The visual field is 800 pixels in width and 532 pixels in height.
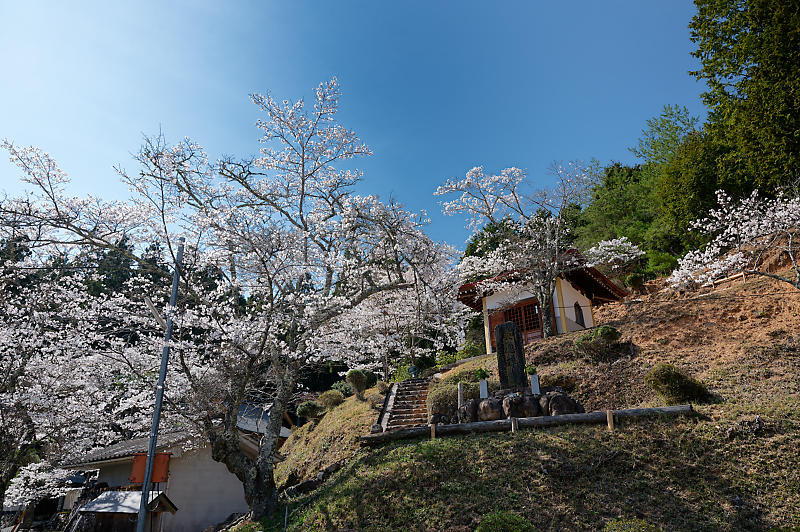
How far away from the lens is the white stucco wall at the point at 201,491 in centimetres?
1482

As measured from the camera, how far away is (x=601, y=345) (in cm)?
1557

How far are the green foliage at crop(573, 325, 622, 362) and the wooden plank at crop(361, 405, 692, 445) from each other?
17.9ft

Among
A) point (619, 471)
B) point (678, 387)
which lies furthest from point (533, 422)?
point (678, 387)

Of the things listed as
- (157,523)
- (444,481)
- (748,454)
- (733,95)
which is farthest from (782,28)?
(157,523)

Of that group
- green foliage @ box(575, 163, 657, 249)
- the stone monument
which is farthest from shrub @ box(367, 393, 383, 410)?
green foliage @ box(575, 163, 657, 249)

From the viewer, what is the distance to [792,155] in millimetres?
12188

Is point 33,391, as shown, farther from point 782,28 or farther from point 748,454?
point 782,28

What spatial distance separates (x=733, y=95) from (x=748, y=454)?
10.3 meters

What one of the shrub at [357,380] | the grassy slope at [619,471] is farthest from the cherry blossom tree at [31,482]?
the shrub at [357,380]

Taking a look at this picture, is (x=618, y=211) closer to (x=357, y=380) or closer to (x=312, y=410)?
(x=357, y=380)

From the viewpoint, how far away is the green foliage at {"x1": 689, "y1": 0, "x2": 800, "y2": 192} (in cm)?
1159

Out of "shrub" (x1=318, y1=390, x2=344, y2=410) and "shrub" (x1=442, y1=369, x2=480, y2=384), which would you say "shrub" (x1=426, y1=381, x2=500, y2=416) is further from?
"shrub" (x1=318, y1=390, x2=344, y2=410)

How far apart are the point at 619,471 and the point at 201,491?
44.0 ft

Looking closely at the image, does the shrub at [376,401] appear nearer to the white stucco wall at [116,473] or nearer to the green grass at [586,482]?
the green grass at [586,482]
